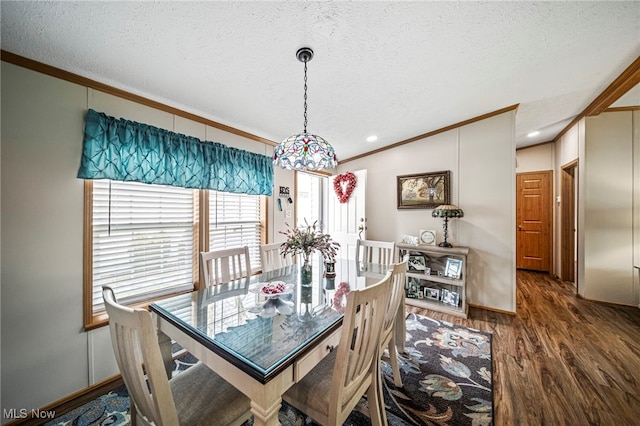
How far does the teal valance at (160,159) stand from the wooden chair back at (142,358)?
1.34 meters

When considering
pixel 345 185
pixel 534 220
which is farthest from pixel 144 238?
pixel 534 220

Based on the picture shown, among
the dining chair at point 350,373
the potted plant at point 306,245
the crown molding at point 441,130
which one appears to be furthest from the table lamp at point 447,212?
the dining chair at point 350,373

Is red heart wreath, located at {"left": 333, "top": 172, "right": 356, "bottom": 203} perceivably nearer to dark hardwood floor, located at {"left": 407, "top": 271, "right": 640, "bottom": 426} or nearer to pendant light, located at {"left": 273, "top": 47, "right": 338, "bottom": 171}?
dark hardwood floor, located at {"left": 407, "top": 271, "right": 640, "bottom": 426}

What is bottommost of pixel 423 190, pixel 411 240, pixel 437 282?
pixel 437 282

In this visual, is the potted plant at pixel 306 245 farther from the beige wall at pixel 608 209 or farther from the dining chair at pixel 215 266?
the beige wall at pixel 608 209

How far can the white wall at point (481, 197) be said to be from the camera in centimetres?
303

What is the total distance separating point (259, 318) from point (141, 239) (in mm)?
1575

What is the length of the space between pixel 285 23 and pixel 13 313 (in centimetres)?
252

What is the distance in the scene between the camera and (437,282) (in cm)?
343

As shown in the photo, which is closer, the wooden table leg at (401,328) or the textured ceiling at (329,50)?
the textured ceiling at (329,50)

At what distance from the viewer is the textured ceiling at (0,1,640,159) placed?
51.9 inches

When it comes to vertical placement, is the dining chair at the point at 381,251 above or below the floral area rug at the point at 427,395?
above

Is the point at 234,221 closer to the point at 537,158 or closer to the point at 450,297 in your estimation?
the point at 450,297

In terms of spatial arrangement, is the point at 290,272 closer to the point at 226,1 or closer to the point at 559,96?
the point at 226,1
